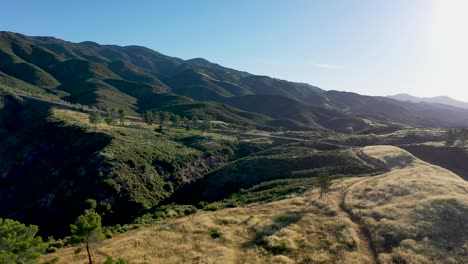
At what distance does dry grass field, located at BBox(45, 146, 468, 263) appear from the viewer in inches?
1296

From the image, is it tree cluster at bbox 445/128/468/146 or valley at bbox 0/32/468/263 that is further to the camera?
tree cluster at bbox 445/128/468/146

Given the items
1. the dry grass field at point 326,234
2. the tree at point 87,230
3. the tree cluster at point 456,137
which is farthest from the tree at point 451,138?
the tree at point 87,230

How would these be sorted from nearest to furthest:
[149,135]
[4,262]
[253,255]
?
[4,262]
[253,255]
[149,135]

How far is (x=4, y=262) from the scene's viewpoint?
1003 inches

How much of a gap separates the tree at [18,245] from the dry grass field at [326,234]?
4.78m

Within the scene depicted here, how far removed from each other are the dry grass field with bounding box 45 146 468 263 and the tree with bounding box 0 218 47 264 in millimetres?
4780

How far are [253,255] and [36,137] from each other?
109381 millimetres

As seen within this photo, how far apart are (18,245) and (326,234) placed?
32290 mm

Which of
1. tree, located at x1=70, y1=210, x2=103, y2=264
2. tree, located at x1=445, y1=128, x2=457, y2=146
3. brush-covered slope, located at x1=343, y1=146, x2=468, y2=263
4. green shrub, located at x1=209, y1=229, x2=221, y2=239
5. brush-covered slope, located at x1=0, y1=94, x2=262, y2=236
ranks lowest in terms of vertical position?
brush-covered slope, located at x1=0, y1=94, x2=262, y2=236

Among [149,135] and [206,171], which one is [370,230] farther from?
[149,135]

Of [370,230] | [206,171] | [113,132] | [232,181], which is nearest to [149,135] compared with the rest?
[113,132]

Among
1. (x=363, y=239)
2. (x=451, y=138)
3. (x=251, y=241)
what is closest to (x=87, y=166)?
(x=251, y=241)

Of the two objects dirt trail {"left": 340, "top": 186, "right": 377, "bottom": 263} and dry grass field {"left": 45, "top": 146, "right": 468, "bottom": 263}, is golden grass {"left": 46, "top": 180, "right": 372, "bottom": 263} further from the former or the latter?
dirt trail {"left": 340, "top": 186, "right": 377, "bottom": 263}

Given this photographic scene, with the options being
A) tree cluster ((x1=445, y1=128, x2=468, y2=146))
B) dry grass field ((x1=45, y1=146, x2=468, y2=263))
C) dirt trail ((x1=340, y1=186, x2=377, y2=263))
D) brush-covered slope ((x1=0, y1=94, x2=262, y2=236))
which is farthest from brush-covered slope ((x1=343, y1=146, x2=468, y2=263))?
tree cluster ((x1=445, y1=128, x2=468, y2=146))
